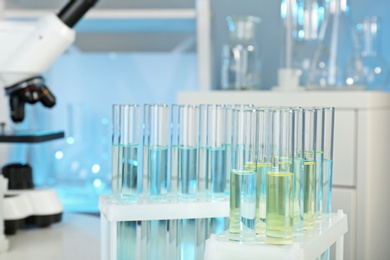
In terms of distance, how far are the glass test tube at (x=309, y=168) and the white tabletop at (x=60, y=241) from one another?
1.92 ft

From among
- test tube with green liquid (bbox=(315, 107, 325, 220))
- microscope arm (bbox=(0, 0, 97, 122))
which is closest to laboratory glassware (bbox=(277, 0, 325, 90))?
microscope arm (bbox=(0, 0, 97, 122))

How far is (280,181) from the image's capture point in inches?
40.6

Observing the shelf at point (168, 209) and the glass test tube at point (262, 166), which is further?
the shelf at point (168, 209)

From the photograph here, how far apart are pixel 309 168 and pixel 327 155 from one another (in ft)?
0.23

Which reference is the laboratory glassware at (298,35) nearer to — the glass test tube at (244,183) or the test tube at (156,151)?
the test tube at (156,151)

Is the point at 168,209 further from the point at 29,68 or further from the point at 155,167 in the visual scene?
the point at 29,68

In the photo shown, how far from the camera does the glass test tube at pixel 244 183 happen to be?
1.06 m

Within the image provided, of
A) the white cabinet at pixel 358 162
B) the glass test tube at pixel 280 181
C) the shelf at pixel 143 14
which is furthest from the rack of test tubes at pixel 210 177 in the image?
the shelf at pixel 143 14

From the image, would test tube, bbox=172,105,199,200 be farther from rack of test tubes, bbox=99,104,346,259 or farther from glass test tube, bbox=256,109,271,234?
glass test tube, bbox=256,109,271,234

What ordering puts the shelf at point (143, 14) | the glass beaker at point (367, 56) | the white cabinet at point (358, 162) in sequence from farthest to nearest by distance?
1. the shelf at point (143, 14)
2. the glass beaker at point (367, 56)
3. the white cabinet at point (358, 162)

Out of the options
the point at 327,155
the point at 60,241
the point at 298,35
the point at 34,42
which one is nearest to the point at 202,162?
the point at 327,155

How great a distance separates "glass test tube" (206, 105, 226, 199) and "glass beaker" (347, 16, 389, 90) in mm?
1063

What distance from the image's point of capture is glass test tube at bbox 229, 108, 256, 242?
1063 millimetres

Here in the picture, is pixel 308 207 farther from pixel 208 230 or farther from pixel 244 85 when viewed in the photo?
pixel 244 85
